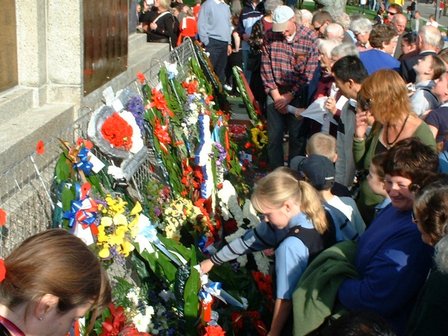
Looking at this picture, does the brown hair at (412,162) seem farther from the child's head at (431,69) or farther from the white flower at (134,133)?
the child's head at (431,69)

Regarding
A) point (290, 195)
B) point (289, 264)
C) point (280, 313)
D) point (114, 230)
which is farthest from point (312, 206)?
point (114, 230)

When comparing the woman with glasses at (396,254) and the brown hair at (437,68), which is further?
the brown hair at (437,68)

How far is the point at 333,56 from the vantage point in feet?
19.9

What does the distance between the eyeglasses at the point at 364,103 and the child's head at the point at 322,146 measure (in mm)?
438

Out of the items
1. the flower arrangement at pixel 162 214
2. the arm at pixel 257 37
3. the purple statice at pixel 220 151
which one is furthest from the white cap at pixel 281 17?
the arm at pixel 257 37

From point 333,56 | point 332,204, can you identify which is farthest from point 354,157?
point 333,56

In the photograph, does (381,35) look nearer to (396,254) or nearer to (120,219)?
(120,219)

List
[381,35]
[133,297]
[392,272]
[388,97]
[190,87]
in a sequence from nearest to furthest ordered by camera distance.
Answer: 1. [392,272]
2. [133,297]
3. [388,97]
4. [381,35]
5. [190,87]

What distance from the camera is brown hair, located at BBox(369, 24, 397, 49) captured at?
22.2ft

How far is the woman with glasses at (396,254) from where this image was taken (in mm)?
2783

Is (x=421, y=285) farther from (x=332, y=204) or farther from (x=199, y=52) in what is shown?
(x=199, y=52)

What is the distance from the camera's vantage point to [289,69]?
283 inches

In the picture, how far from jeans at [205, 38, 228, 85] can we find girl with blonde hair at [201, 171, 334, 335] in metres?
7.67

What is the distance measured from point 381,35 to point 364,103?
262cm
